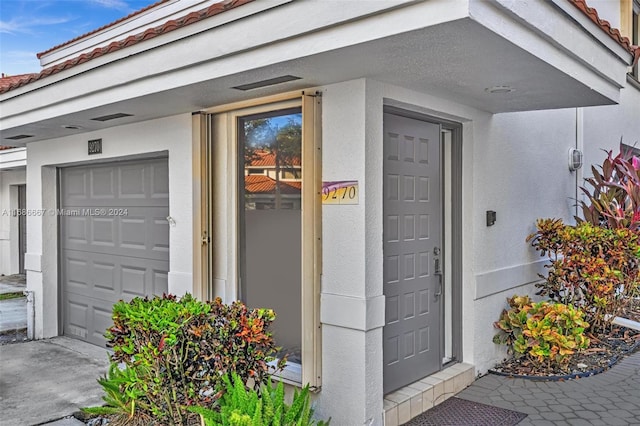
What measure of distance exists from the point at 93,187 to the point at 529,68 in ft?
19.1

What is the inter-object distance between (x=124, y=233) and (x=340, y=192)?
3754 mm

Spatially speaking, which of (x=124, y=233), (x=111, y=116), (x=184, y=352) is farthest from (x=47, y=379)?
(x=184, y=352)

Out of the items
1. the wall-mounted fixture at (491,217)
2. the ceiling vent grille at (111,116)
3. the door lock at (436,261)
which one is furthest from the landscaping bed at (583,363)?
the ceiling vent grille at (111,116)

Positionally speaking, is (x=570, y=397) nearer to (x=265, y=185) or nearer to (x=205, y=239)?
(x=265, y=185)

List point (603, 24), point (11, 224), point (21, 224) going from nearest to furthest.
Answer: point (603, 24) < point (11, 224) < point (21, 224)

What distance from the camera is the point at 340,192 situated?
4.27 m

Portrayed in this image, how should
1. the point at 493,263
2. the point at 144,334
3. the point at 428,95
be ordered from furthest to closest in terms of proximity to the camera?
the point at 493,263
the point at 428,95
the point at 144,334

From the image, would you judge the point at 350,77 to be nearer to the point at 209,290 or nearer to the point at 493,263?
the point at 209,290

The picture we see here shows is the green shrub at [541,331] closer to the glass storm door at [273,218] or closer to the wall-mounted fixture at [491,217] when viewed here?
the wall-mounted fixture at [491,217]

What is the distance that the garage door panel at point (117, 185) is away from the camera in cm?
636

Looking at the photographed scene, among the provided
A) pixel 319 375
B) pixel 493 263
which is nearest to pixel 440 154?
pixel 493 263

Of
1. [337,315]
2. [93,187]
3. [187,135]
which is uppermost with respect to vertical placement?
[187,135]

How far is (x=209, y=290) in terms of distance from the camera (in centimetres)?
529

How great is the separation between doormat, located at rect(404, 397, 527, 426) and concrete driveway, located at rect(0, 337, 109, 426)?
3.12m
